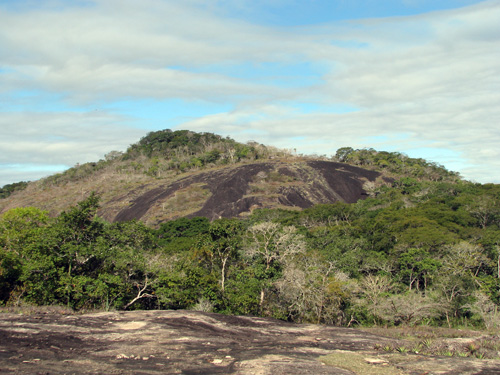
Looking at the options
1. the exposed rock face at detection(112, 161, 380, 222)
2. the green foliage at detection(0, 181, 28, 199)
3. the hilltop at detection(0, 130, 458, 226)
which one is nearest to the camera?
the exposed rock face at detection(112, 161, 380, 222)

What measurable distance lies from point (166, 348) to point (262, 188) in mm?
76685

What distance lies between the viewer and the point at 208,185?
93.2 m

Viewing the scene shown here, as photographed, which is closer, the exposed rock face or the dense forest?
the dense forest

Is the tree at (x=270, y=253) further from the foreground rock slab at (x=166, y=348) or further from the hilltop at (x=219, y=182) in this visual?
the hilltop at (x=219, y=182)

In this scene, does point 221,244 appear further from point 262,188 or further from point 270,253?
point 262,188

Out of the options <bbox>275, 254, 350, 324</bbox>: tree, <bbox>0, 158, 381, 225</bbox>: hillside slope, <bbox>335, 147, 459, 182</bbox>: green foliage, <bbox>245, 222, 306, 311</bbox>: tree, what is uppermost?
<bbox>335, 147, 459, 182</bbox>: green foliage

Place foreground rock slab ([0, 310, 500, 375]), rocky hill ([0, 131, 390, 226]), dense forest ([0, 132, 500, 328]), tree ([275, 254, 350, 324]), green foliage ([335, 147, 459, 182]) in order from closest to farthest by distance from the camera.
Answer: foreground rock slab ([0, 310, 500, 375]), dense forest ([0, 132, 500, 328]), tree ([275, 254, 350, 324]), rocky hill ([0, 131, 390, 226]), green foliage ([335, 147, 459, 182])

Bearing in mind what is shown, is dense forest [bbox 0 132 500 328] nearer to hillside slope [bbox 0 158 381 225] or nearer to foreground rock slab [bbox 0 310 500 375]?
foreground rock slab [bbox 0 310 500 375]

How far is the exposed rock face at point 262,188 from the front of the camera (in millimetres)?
84375

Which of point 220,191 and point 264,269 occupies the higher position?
point 220,191

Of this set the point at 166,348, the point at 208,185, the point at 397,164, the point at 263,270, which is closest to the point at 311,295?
the point at 263,270

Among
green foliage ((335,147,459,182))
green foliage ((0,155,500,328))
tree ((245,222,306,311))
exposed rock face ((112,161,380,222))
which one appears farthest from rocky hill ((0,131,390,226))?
tree ((245,222,306,311))

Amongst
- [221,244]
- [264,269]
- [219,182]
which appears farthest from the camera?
[219,182]

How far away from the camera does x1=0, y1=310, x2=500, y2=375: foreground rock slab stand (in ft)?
36.6
